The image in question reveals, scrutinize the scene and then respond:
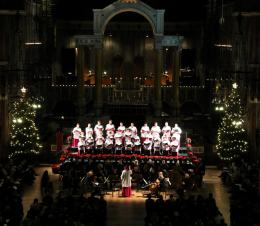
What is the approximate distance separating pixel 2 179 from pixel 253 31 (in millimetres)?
17552

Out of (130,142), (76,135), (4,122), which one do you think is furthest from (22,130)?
(130,142)

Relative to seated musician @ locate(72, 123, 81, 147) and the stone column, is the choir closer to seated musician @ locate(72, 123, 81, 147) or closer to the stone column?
seated musician @ locate(72, 123, 81, 147)

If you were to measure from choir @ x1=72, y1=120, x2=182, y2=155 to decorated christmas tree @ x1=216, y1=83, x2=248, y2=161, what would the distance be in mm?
2655

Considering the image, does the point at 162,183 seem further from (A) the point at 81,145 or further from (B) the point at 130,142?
(A) the point at 81,145

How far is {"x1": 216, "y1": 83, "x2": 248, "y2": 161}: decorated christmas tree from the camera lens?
1859 inches

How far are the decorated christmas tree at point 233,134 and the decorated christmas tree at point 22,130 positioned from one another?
35.9ft

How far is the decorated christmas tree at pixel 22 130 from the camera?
4809cm

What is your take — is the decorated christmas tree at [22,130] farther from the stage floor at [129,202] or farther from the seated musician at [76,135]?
the seated musician at [76,135]

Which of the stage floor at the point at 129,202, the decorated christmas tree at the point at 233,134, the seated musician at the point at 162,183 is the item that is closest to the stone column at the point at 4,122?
the stage floor at the point at 129,202

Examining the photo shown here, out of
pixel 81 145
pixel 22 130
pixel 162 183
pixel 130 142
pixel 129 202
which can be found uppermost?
pixel 22 130

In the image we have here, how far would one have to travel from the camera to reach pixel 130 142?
48.9 metres

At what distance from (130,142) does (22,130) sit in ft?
20.6

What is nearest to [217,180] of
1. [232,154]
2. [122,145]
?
[232,154]

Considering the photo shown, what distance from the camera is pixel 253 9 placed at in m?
46.9
